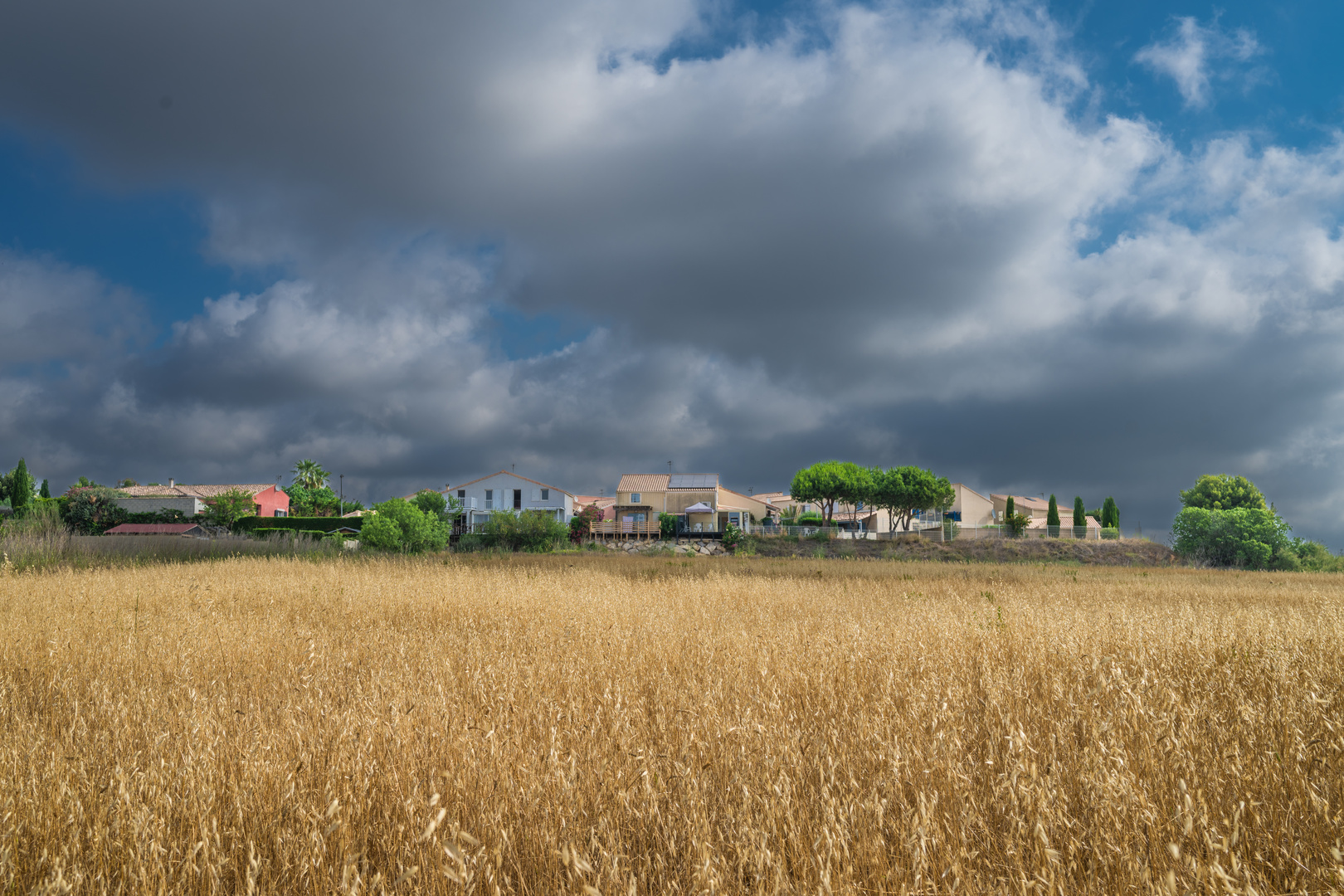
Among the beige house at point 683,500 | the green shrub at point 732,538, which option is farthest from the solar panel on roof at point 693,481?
the green shrub at point 732,538

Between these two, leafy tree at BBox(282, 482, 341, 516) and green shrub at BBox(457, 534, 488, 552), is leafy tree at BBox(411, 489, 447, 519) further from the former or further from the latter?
green shrub at BBox(457, 534, 488, 552)

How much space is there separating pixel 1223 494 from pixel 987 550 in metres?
48.0

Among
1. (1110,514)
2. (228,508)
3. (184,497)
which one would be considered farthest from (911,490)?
(184,497)

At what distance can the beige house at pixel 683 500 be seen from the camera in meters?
77.2

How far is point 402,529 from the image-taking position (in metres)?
28.5

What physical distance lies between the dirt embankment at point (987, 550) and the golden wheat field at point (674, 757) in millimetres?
29178

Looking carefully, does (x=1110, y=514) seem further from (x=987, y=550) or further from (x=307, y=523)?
(x=307, y=523)

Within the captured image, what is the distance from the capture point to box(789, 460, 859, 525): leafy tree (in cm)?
6700

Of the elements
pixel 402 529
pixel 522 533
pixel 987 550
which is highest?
pixel 402 529

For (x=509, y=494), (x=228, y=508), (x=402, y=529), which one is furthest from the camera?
(x=509, y=494)

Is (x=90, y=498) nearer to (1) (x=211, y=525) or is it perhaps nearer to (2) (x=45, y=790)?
(1) (x=211, y=525)

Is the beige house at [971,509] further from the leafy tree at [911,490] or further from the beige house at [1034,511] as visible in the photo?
the leafy tree at [911,490]

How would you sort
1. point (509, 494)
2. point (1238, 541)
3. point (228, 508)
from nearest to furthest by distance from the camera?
point (1238, 541)
point (228, 508)
point (509, 494)

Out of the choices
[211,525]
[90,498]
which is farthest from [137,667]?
[90,498]
